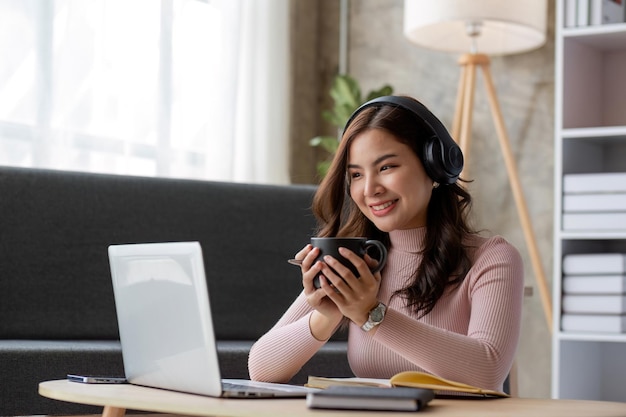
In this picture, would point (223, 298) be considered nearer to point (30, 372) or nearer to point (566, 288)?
point (30, 372)

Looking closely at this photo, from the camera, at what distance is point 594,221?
112 inches

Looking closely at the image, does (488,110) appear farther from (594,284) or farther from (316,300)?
(316,300)

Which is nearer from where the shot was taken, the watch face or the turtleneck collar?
the watch face

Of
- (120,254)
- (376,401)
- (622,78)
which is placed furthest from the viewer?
(622,78)

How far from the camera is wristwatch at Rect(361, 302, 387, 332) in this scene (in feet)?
4.08

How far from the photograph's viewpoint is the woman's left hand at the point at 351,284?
1171mm

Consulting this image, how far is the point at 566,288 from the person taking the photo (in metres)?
2.90

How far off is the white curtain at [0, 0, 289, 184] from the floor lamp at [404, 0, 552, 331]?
30.0 inches

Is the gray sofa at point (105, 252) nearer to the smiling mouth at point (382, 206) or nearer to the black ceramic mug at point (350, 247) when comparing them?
the smiling mouth at point (382, 206)

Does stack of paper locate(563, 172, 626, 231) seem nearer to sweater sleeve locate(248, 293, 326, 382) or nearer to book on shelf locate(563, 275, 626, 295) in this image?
book on shelf locate(563, 275, 626, 295)

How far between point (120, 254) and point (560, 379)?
6.63 feet

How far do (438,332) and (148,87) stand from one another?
2322 millimetres

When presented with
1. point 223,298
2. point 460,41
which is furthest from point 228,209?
point 460,41

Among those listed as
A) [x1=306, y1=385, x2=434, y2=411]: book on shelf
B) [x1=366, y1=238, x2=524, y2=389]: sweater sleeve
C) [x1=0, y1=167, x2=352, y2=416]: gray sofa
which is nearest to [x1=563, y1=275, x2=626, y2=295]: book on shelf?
[x1=0, y1=167, x2=352, y2=416]: gray sofa
